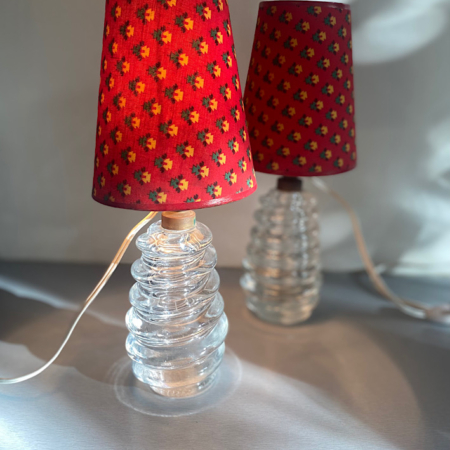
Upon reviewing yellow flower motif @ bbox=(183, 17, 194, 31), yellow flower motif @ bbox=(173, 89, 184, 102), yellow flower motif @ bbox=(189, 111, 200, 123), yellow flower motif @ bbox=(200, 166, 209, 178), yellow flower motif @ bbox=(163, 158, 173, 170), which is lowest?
yellow flower motif @ bbox=(200, 166, 209, 178)

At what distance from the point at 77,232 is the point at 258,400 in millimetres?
639

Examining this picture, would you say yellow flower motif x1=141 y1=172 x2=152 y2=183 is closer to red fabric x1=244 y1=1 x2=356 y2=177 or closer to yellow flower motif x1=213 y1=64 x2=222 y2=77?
yellow flower motif x1=213 y1=64 x2=222 y2=77

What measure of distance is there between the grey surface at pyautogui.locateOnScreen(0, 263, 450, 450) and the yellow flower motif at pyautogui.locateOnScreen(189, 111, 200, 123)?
0.47 meters

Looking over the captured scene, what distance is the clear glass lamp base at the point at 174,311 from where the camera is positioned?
0.72 metres

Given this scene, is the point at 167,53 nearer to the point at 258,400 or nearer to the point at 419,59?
the point at 258,400

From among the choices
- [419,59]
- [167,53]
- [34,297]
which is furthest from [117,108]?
[419,59]

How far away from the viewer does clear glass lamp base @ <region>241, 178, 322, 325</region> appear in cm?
98

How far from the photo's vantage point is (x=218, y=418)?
734 mm

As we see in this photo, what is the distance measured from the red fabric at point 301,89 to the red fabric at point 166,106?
0.18 meters

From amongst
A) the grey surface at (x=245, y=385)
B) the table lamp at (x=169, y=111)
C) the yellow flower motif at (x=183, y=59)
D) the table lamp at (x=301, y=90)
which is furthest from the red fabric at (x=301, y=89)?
the grey surface at (x=245, y=385)

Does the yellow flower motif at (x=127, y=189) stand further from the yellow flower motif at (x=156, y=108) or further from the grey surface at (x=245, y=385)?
the grey surface at (x=245, y=385)

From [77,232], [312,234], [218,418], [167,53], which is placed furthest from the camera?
[77,232]

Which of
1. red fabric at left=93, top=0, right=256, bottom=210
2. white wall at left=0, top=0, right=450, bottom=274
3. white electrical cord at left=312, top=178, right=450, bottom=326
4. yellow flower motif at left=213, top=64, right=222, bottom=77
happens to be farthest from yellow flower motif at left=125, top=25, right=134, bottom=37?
white electrical cord at left=312, top=178, right=450, bottom=326

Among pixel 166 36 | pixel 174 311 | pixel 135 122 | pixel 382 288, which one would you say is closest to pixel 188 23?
pixel 166 36
